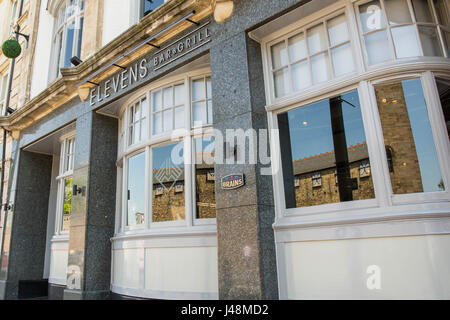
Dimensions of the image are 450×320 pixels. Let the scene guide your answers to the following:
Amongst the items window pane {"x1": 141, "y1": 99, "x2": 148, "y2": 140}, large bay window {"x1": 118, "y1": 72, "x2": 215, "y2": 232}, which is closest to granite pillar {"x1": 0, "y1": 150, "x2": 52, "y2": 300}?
large bay window {"x1": 118, "y1": 72, "x2": 215, "y2": 232}

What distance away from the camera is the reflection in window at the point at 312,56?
398 cm

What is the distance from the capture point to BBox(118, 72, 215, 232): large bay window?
5113mm

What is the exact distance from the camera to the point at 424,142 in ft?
11.1

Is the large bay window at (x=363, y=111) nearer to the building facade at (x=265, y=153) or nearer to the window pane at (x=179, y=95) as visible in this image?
the building facade at (x=265, y=153)

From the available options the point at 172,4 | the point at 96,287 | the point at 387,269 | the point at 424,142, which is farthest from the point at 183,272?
the point at 172,4

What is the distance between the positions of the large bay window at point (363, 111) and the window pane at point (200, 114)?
128 centimetres

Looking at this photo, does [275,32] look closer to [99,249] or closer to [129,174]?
[129,174]

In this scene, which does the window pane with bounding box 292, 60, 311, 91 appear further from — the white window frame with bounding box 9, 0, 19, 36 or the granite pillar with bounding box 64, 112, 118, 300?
the white window frame with bounding box 9, 0, 19, 36

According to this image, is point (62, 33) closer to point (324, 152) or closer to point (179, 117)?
point (179, 117)

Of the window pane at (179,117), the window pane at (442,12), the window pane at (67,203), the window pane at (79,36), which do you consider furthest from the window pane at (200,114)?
the window pane at (79,36)

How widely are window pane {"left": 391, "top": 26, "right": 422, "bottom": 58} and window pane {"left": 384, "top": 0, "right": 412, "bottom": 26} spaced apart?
0.10 meters

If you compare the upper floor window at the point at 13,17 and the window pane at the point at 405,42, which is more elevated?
the upper floor window at the point at 13,17

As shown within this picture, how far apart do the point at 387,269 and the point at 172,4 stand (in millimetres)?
4711

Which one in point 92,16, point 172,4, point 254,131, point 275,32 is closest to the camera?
point 254,131
